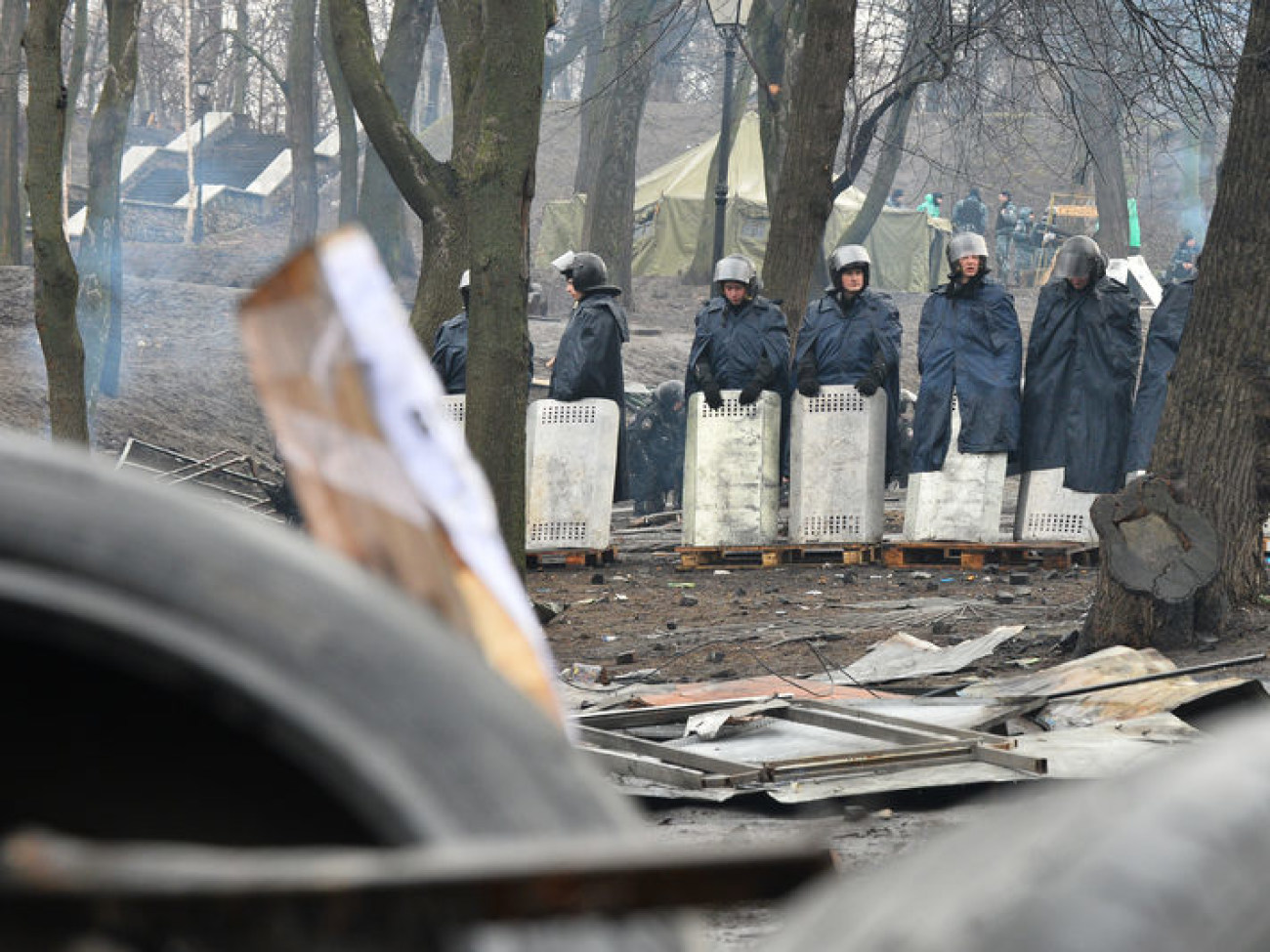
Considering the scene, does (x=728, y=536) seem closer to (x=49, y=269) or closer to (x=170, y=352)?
(x=49, y=269)

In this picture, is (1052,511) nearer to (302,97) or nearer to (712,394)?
(712,394)

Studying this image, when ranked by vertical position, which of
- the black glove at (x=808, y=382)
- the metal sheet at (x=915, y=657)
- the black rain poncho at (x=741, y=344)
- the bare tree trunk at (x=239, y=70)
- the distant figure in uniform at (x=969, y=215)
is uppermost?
the bare tree trunk at (x=239, y=70)

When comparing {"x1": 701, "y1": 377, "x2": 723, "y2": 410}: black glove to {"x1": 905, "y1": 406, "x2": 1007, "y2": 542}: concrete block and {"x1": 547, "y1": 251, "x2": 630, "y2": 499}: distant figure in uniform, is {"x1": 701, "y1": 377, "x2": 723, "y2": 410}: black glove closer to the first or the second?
{"x1": 547, "y1": 251, "x2": 630, "y2": 499}: distant figure in uniform

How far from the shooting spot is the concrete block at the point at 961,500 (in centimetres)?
1348

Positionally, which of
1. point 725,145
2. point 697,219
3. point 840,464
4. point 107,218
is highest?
point 697,219

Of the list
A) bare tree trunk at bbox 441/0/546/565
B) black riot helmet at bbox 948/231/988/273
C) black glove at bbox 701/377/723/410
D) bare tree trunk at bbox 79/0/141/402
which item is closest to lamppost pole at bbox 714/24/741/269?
black riot helmet at bbox 948/231/988/273

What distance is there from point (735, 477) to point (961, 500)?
1628 millimetres

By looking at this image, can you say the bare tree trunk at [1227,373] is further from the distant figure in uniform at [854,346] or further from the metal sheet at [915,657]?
the distant figure in uniform at [854,346]

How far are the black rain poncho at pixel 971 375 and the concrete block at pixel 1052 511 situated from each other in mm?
321

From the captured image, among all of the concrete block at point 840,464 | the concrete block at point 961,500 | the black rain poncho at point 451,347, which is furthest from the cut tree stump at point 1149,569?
the black rain poncho at point 451,347

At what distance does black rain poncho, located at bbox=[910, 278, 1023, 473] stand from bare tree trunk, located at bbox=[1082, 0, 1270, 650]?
4.95 metres

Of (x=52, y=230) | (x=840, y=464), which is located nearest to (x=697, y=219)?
(x=840, y=464)

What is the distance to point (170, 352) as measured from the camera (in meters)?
24.1

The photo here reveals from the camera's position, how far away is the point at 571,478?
14.2 metres
